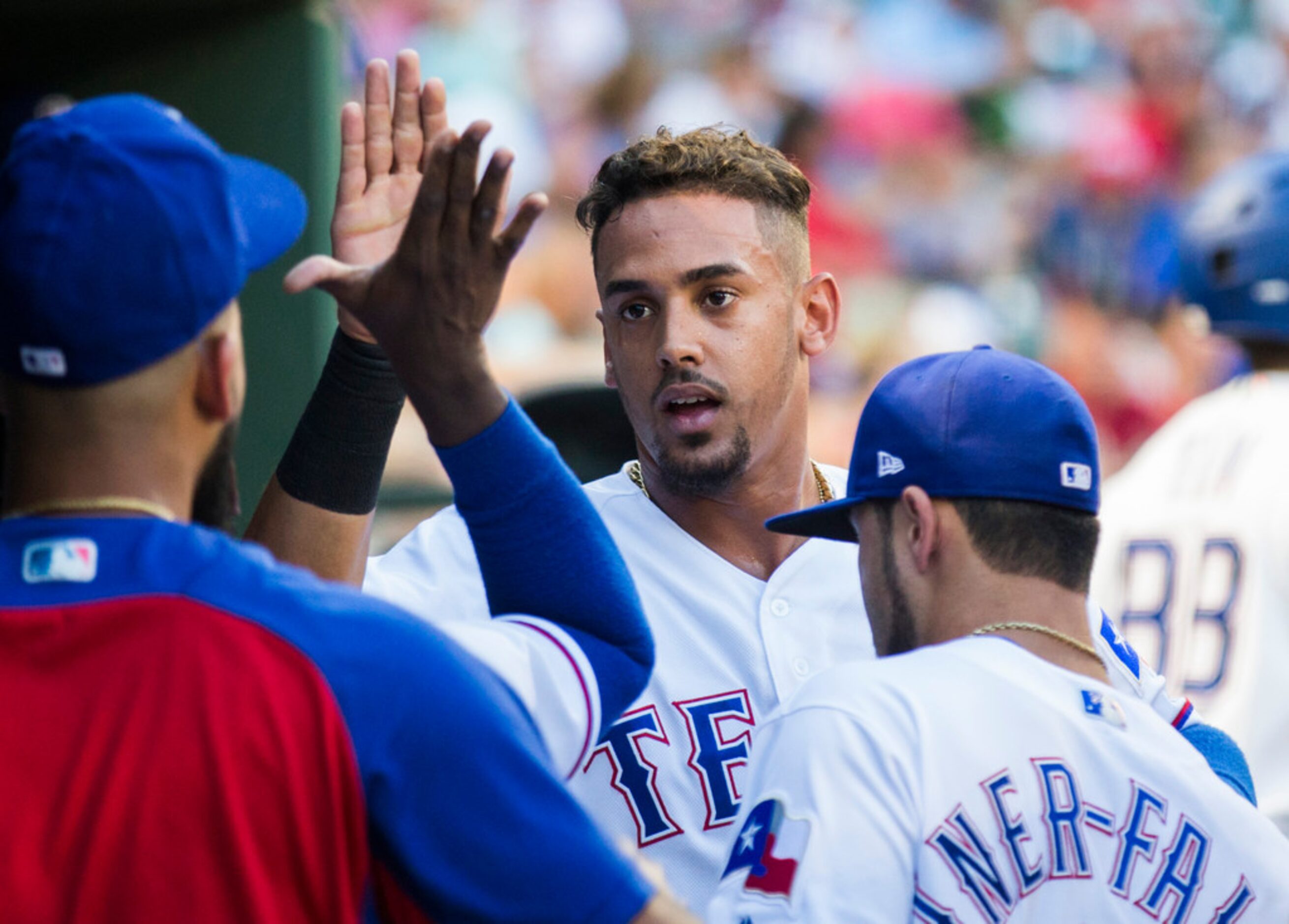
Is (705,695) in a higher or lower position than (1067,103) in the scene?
A: lower

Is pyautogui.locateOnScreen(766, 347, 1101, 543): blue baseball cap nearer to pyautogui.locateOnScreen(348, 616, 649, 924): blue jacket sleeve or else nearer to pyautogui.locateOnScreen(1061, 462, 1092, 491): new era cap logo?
pyautogui.locateOnScreen(1061, 462, 1092, 491): new era cap logo

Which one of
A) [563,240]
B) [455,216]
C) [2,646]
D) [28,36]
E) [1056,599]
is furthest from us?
[563,240]

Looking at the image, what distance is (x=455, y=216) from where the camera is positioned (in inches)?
53.8

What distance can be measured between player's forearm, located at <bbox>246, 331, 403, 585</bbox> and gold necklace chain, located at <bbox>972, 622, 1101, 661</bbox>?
778 mm

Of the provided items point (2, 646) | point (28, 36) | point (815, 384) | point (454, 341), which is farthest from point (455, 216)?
point (815, 384)

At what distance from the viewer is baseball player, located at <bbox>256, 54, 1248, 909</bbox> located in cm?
216

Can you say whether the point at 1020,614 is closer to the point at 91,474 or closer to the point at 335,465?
the point at 335,465

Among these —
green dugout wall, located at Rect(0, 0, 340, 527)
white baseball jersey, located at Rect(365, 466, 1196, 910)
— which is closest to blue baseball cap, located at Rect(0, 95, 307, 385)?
white baseball jersey, located at Rect(365, 466, 1196, 910)

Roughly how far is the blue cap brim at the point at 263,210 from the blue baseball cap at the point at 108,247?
4cm

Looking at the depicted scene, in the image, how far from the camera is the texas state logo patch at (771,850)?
1.52 meters

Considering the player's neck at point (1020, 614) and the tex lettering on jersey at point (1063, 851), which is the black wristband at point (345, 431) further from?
the tex lettering on jersey at point (1063, 851)

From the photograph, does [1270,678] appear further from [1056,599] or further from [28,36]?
[28,36]

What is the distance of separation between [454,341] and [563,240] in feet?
17.8

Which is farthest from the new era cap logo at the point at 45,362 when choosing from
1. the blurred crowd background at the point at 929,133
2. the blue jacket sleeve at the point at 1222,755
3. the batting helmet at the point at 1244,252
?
the blurred crowd background at the point at 929,133
